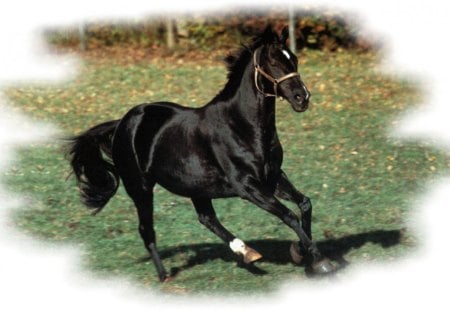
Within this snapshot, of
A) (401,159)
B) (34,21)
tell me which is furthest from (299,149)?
(34,21)

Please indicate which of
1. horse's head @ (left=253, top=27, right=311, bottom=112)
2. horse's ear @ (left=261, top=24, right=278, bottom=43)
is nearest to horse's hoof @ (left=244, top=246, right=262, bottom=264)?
horse's head @ (left=253, top=27, right=311, bottom=112)

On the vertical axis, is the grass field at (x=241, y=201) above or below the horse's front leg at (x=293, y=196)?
below

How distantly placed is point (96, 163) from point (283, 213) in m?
2.58

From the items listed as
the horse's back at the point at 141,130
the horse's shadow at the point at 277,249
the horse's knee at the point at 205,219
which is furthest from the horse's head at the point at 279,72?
the horse's shadow at the point at 277,249

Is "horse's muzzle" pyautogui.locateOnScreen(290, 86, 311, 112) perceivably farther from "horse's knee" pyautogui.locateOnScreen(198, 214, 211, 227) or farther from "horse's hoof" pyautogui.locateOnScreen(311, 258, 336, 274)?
"horse's knee" pyautogui.locateOnScreen(198, 214, 211, 227)

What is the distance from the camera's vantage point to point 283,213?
820 cm

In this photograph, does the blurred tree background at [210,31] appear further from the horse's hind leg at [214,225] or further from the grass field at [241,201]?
the horse's hind leg at [214,225]

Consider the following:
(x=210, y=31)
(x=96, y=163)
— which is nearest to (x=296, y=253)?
(x=96, y=163)

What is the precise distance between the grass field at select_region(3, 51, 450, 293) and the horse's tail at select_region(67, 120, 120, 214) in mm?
638

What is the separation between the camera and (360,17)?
20688 millimetres

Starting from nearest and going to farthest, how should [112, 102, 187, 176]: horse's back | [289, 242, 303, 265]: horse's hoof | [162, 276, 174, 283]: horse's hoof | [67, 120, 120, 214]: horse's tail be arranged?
[289, 242, 303, 265]: horse's hoof
[162, 276, 174, 283]: horse's hoof
[112, 102, 187, 176]: horse's back
[67, 120, 120, 214]: horse's tail

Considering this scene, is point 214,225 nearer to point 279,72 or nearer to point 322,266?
point 322,266

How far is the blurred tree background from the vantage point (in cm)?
2062

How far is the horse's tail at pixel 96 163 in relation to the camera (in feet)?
32.4
